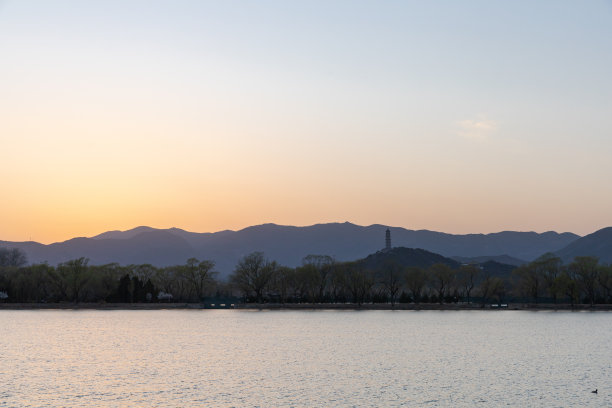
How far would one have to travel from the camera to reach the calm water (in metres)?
44.0

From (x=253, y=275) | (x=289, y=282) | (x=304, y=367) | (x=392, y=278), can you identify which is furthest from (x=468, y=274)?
(x=304, y=367)

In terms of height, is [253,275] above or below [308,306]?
above

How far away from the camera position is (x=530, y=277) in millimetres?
166625

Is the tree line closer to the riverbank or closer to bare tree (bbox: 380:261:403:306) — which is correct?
bare tree (bbox: 380:261:403:306)

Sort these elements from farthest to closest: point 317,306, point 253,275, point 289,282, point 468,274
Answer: point 253,275 < point 289,282 < point 317,306 < point 468,274

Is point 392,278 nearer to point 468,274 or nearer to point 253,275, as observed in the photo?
point 468,274

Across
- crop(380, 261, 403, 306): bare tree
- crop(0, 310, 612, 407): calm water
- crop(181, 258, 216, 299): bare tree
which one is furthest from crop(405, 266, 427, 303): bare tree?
crop(0, 310, 612, 407): calm water

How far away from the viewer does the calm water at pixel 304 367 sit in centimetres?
4400

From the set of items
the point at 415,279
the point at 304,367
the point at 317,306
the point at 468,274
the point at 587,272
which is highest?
the point at 468,274

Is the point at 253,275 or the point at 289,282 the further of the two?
the point at 253,275

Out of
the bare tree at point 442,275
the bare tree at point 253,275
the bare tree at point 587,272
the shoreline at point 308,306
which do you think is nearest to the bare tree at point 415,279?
the bare tree at point 442,275

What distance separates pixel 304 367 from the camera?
58281 mm

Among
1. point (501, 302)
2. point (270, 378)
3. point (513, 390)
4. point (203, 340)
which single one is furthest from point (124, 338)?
point (501, 302)

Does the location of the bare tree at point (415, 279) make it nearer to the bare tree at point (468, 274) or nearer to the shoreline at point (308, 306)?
the shoreline at point (308, 306)
